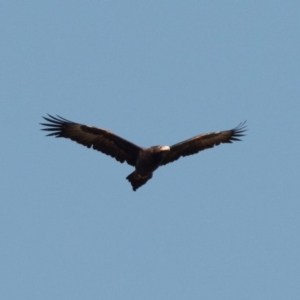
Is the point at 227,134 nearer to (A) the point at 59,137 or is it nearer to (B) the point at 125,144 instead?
(B) the point at 125,144

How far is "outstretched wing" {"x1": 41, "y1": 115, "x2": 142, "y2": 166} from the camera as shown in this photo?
997 inches

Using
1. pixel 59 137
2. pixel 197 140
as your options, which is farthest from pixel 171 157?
pixel 59 137

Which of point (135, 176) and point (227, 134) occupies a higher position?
point (227, 134)

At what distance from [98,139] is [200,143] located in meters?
3.02

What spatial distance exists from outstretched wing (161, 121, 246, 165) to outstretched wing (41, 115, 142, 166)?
119 cm

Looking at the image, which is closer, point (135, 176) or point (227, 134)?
point (135, 176)

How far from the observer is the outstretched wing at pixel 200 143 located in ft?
86.3

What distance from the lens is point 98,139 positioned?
25.6 meters

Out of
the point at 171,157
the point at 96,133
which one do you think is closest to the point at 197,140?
the point at 171,157

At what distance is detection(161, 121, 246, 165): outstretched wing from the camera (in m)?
26.3

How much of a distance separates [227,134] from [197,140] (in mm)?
1054

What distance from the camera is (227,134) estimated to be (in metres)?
27.1

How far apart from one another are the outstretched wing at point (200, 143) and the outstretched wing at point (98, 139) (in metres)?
1.19

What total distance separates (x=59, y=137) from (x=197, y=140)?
3.94 metres
